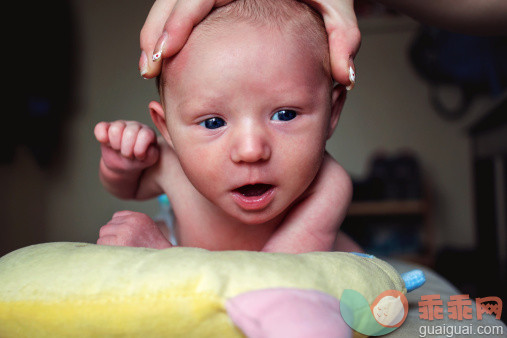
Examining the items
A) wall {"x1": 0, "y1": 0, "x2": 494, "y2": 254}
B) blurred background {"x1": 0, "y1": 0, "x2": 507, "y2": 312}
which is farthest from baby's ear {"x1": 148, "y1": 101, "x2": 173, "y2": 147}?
wall {"x1": 0, "y1": 0, "x2": 494, "y2": 254}

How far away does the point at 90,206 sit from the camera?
3.59 metres

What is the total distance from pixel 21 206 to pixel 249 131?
266 centimetres

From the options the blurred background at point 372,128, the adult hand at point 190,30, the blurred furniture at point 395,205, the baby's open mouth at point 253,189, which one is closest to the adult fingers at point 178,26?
the adult hand at point 190,30

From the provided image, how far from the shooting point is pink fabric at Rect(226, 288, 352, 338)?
0.40m

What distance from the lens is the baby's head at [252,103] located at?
716 millimetres

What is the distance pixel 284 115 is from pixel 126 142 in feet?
1.17

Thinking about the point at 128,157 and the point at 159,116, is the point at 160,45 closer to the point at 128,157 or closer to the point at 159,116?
the point at 159,116

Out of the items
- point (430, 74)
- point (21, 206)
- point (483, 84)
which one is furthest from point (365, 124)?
point (21, 206)

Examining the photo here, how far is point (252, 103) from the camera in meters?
0.71

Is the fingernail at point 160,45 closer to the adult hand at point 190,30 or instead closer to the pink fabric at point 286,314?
the adult hand at point 190,30

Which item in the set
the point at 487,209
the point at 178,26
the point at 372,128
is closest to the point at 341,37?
the point at 178,26

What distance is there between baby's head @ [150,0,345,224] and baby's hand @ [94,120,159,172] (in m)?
0.15

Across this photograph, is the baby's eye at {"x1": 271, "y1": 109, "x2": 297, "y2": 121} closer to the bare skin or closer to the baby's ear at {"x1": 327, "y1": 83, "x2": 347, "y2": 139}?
the bare skin

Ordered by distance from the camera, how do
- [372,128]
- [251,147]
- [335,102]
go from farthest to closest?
[372,128], [335,102], [251,147]
